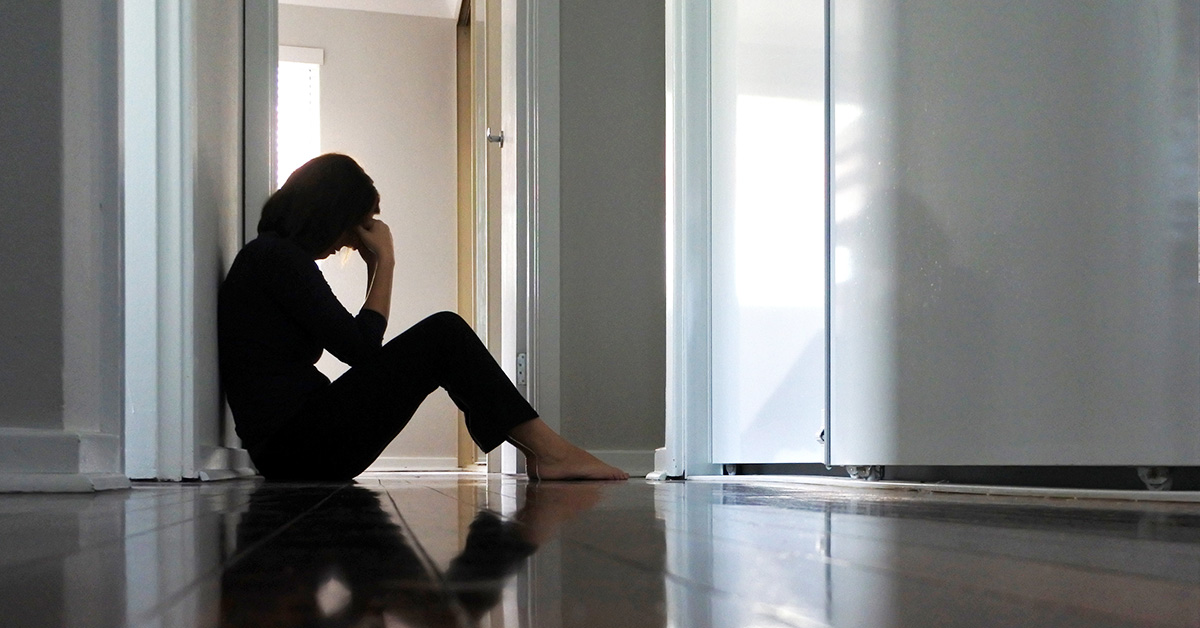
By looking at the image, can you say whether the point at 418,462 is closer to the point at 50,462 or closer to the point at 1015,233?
the point at 50,462

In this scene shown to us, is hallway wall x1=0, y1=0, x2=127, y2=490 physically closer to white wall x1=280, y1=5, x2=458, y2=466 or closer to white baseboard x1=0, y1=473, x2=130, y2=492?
white baseboard x1=0, y1=473, x2=130, y2=492

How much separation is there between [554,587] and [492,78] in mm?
3982

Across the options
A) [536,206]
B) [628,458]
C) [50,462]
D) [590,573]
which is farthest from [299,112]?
[590,573]

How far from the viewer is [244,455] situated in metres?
2.60

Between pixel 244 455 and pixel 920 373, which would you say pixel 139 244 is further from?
pixel 920 373

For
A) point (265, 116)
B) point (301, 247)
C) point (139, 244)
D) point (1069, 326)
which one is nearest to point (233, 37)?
point (265, 116)

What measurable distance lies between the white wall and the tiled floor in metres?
5.78

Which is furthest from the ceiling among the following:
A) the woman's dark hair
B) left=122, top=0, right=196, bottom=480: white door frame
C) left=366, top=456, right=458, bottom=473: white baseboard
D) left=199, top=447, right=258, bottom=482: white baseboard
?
left=122, top=0, right=196, bottom=480: white door frame

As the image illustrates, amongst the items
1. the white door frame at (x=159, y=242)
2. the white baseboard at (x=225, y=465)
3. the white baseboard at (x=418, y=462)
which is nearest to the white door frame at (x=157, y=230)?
the white door frame at (x=159, y=242)

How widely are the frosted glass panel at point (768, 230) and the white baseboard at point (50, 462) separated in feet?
3.71

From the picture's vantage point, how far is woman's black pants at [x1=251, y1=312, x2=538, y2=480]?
218cm

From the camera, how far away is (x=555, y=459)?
2.16 metres

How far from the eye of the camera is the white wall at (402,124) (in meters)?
6.36

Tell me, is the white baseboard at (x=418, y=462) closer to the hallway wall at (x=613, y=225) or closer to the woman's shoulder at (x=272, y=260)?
the hallway wall at (x=613, y=225)
